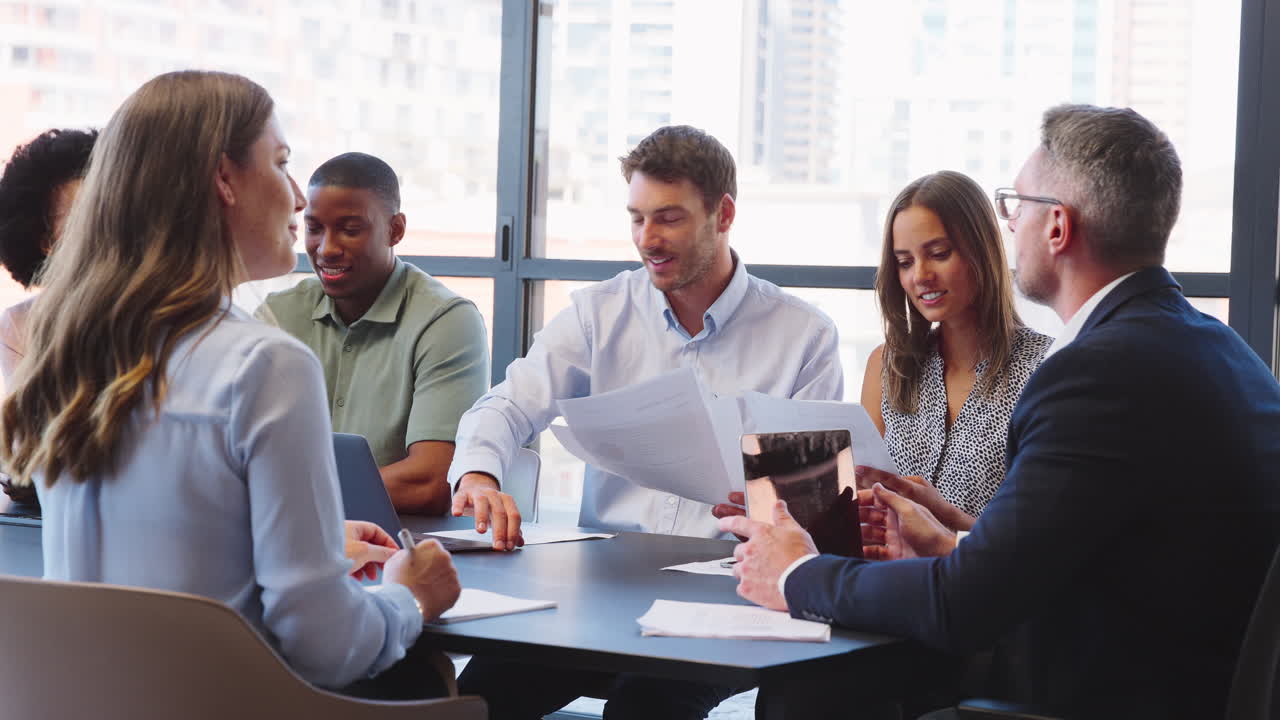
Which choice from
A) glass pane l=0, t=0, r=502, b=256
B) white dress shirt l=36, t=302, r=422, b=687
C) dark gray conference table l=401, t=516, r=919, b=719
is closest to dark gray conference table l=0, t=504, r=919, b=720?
dark gray conference table l=401, t=516, r=919, b=719

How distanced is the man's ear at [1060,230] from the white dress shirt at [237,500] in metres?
1.03

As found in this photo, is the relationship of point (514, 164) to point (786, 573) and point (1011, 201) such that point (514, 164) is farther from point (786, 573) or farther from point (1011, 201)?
point (786, 573)

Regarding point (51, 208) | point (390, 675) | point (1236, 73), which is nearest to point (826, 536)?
point (390, 675)

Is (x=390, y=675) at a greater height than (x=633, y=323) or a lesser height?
lesser

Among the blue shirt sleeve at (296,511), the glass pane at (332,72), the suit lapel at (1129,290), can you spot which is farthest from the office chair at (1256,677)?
the glass pane at (332,72)

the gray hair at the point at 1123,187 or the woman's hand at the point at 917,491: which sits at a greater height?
the gray hair at the point at 1123,187

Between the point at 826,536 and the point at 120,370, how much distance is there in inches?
39.9

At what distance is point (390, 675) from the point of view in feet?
4.92

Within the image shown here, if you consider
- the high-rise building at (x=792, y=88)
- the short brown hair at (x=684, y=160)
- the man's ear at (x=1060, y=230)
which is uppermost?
the high-rise building at (x=792, y=88)

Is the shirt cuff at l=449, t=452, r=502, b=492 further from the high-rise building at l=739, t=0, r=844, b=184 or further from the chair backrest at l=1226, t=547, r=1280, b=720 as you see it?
the high-rise building at l=739, t=0, r=844, b=184

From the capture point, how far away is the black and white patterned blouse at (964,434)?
7.82ft

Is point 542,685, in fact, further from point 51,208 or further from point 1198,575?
point 51,208

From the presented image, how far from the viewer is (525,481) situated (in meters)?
2.75

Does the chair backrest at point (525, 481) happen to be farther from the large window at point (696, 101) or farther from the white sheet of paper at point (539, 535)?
the large window at point (696, 101)
